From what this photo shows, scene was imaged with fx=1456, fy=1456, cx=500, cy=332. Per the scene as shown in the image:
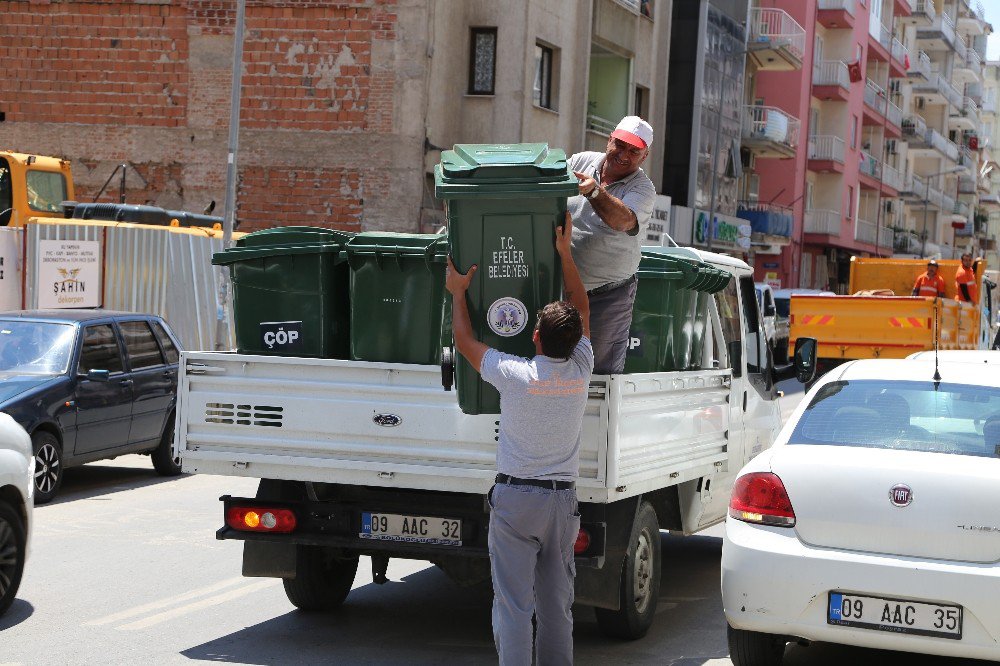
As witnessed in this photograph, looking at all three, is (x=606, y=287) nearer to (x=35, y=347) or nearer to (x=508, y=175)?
(x=508, y=175)

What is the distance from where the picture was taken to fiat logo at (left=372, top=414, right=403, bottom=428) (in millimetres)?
6863

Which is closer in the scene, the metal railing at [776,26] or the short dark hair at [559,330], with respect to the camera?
the short dark hair at [559,330]

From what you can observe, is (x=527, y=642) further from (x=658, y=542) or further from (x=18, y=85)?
(x=18, y=85)

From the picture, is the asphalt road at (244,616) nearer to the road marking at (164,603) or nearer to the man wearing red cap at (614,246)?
the road marking at (164,603)

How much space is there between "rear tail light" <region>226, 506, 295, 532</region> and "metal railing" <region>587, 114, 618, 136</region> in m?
27.5

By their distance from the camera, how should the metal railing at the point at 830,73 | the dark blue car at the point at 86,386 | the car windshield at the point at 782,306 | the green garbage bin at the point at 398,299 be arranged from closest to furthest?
the green garbage bin at the point at 398,299, the dark blue car at the point at 86,386, the car windshield at the point at 782,306, the metal railing at the point at 830,73

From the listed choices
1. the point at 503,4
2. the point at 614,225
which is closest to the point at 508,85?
the point at 503,4

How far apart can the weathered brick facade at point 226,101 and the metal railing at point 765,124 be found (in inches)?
945

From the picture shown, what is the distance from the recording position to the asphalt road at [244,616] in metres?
7.08

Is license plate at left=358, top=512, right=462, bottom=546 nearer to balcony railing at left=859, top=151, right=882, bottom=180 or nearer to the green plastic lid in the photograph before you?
the green plastic lid

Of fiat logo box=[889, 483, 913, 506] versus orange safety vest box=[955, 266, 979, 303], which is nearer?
fiat logo box=[889, 483, 913, 506]

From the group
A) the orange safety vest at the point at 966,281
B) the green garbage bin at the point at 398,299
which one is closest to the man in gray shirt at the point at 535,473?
the green garbage bin at the point at 398,299

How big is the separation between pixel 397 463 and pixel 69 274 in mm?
15380

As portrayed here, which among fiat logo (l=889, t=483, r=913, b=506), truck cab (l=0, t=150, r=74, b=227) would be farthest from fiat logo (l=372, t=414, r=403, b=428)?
truck cab (l=0, t=150, r=74, b=227)
